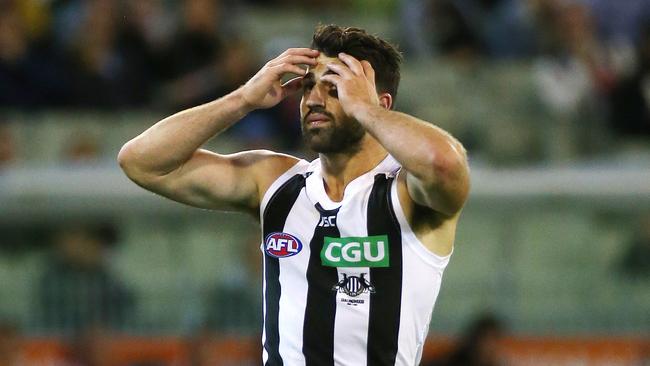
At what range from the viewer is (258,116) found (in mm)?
9984

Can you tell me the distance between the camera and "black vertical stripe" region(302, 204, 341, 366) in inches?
187

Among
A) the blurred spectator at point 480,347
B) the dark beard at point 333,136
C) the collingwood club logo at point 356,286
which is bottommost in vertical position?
the blurred spectator at point 480,347

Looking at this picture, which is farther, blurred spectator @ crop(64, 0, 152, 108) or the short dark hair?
blurred spectator @ crop(64, 0, 152, 108)

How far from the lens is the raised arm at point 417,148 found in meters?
4.39

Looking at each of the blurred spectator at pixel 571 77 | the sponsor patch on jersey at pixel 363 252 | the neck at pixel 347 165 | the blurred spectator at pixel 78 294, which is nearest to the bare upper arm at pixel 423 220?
the sponsor patch on jersey at pixel 363 252

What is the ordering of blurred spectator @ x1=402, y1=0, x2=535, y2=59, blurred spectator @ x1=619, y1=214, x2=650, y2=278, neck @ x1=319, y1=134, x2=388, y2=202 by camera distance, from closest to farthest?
neck @ x1=319, y1=134, x2=388, y2=202 → blurred spectator @ x1=619, y1=214, x2=650, y2=278 → blurred spectator @ x1=402, y1=0, x2=535, y2=59

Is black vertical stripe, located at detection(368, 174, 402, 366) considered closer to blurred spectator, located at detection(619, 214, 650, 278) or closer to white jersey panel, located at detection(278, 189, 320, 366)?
white jersey panel, located at detection(278, 189, 320, 366)

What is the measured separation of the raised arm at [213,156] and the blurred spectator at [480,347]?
427 cm

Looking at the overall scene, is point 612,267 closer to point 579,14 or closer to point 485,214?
point 485,214

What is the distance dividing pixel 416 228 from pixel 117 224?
522 centimetres

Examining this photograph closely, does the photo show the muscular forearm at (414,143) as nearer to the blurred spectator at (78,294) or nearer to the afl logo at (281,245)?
the afl logo at (281,245)

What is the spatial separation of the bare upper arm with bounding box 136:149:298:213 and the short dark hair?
1.70 ft

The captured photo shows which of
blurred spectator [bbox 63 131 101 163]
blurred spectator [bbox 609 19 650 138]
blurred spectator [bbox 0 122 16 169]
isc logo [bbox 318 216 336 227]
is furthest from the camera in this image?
blurred spectator [bbox 609 19 650 138]

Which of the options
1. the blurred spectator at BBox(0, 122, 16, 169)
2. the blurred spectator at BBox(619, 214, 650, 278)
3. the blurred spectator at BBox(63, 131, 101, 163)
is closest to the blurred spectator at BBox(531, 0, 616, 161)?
the blurred spectator at BBox(619, 214, 650, 278)
